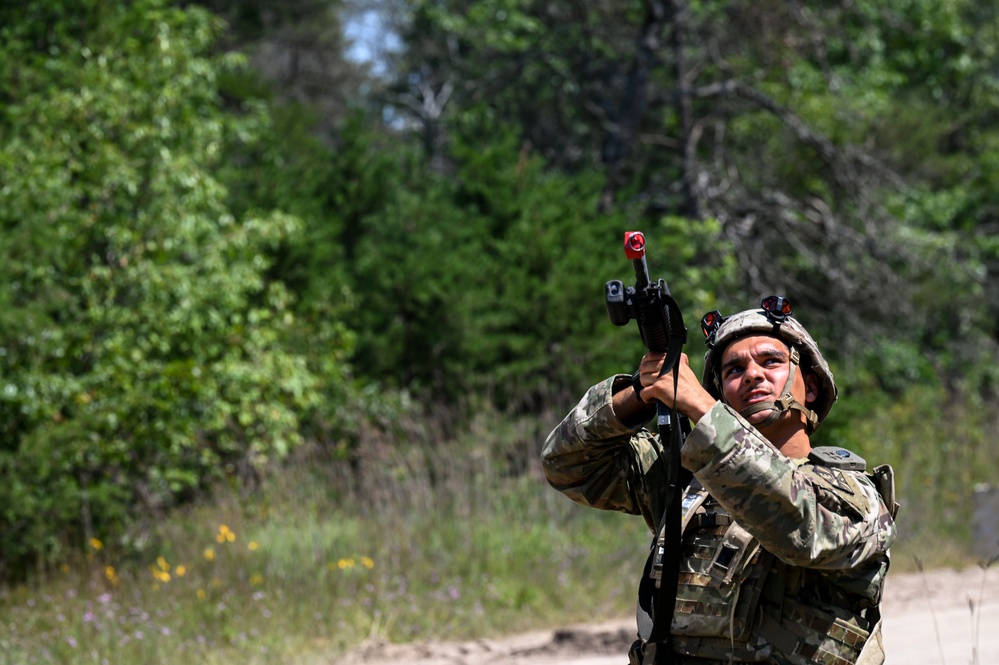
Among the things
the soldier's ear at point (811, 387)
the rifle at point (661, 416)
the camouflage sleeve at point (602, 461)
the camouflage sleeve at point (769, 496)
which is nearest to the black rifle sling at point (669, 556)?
the rifle at point (661, 416)

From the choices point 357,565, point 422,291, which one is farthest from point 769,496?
point 422,291

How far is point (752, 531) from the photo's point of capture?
257 centimetres

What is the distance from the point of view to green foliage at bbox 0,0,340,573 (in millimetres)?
8273

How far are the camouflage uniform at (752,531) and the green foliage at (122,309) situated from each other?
5.86 m

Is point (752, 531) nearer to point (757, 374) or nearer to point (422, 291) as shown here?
point (757, 374)

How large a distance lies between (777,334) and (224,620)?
528 cm

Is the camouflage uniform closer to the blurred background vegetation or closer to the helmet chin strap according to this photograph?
the helmet chin strap

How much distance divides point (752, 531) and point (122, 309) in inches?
294

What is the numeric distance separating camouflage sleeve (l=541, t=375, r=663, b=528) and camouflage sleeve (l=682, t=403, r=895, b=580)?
1.22 ft

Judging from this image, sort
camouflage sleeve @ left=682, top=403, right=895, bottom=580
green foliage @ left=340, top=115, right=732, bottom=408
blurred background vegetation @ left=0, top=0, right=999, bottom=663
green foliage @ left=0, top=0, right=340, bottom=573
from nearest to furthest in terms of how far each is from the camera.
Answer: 1. camouflage sleeve @ left=682, top=403, right=895, bottom=580
2. blurred background vegetation @ left=0, top=0, right=999, bottom=663
3. green foliage @ left=0, top=0, right=340, bottom=573
4. green foliage @ left=340, top=115, right=732, bottom=408

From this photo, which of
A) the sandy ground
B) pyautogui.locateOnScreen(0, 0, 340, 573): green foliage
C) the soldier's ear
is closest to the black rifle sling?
the soldier's ear

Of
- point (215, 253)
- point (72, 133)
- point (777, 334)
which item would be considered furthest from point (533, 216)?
point (777, 334)

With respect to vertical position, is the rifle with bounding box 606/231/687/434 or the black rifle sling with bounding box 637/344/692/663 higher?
the rifle with bounding box 606/231/687/434

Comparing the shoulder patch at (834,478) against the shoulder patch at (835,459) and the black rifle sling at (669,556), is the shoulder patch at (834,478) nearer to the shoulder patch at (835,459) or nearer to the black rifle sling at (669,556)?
the shoulder patch at (835,459)
